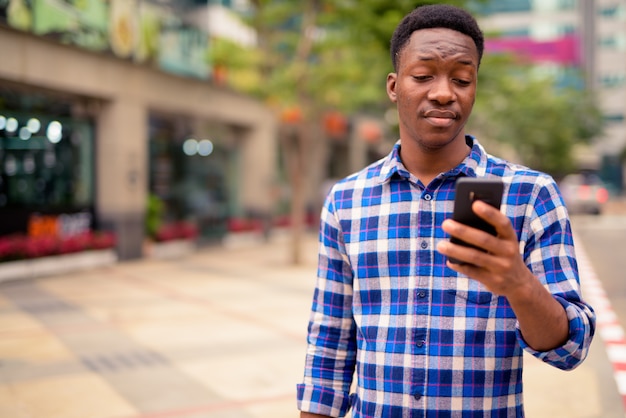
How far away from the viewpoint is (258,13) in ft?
47.6

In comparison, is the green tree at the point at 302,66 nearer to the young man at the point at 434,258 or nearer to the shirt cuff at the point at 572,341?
the young man at the point at 434,258

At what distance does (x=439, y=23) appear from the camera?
173cm

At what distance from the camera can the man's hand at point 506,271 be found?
49.4 inches

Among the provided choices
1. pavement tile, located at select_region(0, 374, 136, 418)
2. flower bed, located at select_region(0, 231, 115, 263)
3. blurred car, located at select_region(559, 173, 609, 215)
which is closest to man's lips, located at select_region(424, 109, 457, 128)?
pavement tile, located at select_region(0, 374, 136, 418)

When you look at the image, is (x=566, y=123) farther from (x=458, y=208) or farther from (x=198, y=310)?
(x=458, y=208)

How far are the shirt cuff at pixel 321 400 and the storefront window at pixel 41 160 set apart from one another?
39.1 ft

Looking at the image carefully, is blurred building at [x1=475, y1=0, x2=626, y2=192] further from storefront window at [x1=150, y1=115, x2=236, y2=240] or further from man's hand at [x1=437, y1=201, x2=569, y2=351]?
man's hand at [x1=437, y1=201, x2=569, y2=351]

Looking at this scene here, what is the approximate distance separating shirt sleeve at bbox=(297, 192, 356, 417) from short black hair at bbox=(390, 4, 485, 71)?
533 millimetres

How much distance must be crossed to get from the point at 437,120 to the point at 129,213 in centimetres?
1413

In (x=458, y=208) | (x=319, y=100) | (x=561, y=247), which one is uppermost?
(x=319, y=100)

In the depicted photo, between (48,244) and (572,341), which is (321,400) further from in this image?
(48,244)

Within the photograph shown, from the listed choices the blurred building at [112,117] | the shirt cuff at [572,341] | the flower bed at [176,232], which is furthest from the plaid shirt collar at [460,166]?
the flower bed at [176,232]

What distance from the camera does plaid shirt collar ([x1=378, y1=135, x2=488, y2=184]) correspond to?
5.80ft

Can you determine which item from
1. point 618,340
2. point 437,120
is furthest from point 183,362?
point 437,120
